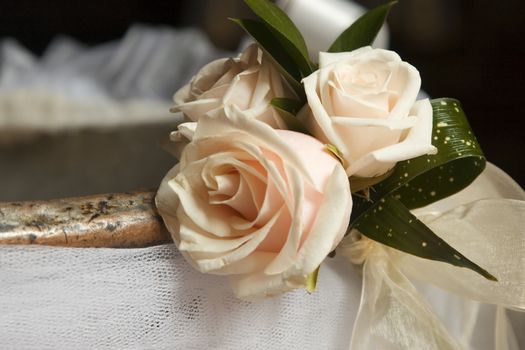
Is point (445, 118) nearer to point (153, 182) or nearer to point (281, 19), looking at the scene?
point (281, 19)

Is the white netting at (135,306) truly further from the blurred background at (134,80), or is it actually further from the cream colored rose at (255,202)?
the blurred background at (134,80)

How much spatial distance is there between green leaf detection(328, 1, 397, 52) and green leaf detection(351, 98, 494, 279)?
0.05 m

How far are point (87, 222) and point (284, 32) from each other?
0.43ft

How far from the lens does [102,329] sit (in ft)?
1.00

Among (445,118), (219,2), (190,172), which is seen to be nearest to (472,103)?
(219,2)

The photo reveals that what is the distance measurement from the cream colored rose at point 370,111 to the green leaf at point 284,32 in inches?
1.0

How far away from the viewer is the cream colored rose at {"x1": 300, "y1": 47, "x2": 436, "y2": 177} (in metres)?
0.29

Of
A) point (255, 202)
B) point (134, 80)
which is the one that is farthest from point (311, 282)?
point (134, 80)

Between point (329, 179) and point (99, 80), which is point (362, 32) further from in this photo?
point (99, 80)

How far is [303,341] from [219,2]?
826mm

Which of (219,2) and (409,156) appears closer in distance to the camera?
(409,156)

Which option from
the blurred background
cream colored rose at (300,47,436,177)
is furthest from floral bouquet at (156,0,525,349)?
the blurred background

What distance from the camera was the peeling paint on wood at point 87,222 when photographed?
281mm

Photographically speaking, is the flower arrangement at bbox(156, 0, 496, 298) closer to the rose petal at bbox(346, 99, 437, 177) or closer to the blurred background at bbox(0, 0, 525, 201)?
the rose petal at bbox(346, 99, 437, 177)
